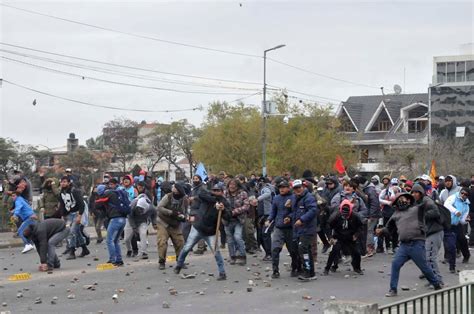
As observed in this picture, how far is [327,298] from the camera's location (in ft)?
39.0

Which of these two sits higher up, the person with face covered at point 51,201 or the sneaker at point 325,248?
the person with face covered at point 51,201

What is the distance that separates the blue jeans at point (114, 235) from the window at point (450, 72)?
60.5 meters

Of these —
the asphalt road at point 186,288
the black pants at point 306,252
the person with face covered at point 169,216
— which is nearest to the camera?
the asphalt road at point 186,288

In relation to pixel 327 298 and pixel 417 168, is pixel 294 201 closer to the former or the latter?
pixel 327 298

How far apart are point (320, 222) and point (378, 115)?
54.9 meters

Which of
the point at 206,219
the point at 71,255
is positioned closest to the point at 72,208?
the point at 71,255

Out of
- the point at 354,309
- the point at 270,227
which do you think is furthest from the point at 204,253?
the point at 354,309

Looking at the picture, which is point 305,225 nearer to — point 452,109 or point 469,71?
point 452,109

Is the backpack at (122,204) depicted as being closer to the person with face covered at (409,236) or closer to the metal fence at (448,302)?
the person with face covered at (409,236)

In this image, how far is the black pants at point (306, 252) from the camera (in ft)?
44.9

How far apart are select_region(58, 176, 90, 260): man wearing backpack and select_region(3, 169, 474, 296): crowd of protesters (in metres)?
0.02

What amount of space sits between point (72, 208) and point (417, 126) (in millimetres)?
55202

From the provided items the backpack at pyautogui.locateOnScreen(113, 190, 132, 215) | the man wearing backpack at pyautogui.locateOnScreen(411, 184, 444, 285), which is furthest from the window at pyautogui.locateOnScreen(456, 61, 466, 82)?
the man wearing backpack at pyautogui.locateOnScreen(411, 184, 444, 285)

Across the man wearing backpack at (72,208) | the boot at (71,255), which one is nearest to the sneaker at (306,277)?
the man wearing backpack at (72,208)
